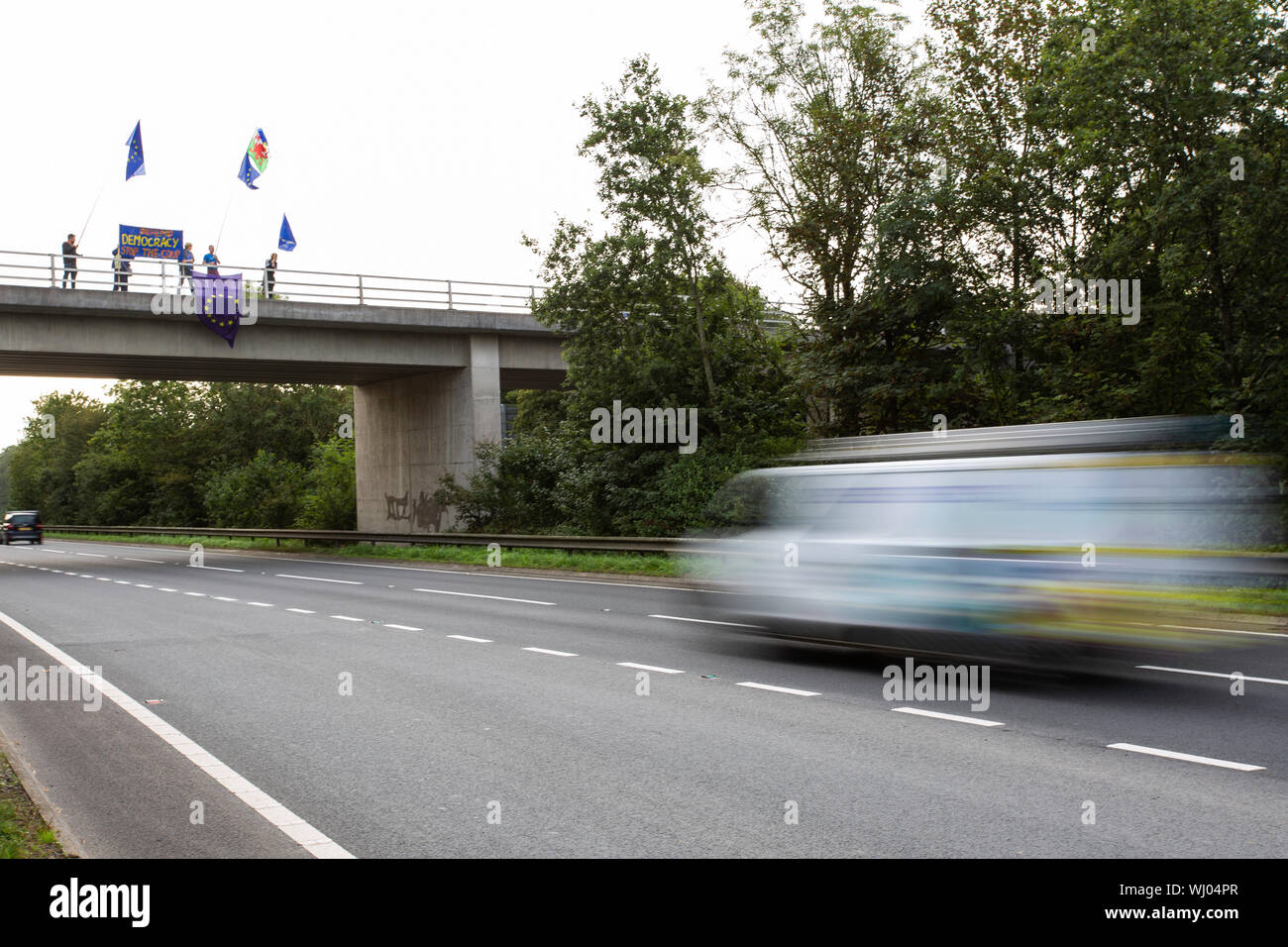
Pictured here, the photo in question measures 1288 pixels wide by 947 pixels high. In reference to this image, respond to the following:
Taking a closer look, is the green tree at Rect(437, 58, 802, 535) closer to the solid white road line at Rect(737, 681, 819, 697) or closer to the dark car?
the solid white road line at Rect(737, 681, 819, 697)

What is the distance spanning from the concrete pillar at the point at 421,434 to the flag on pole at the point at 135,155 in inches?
387

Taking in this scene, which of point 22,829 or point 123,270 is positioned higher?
point 123,270

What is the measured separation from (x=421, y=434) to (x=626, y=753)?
29.3 m

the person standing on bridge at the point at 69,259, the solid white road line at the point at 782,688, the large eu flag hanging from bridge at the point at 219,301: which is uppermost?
the person standing on bridge at the point at 69,259

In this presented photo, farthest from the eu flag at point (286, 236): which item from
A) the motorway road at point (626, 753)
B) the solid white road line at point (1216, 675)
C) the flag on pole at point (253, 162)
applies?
the solid white road line at point (1216, 675)

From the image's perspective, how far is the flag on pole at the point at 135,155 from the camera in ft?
108

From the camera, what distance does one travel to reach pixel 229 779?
637cm

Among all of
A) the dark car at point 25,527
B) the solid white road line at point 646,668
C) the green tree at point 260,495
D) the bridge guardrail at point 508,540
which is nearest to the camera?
the solid white road line at point 646,668

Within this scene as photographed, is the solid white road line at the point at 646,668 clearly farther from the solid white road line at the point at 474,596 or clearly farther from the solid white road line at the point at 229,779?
the solid white road line at the point at 474,596

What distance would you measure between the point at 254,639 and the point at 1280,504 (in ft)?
51.8

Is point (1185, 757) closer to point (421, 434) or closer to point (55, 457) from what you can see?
point (421, 434)

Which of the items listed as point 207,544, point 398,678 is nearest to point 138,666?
point 398,678

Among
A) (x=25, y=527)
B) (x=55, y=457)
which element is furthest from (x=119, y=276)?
(x=55, y=457)
